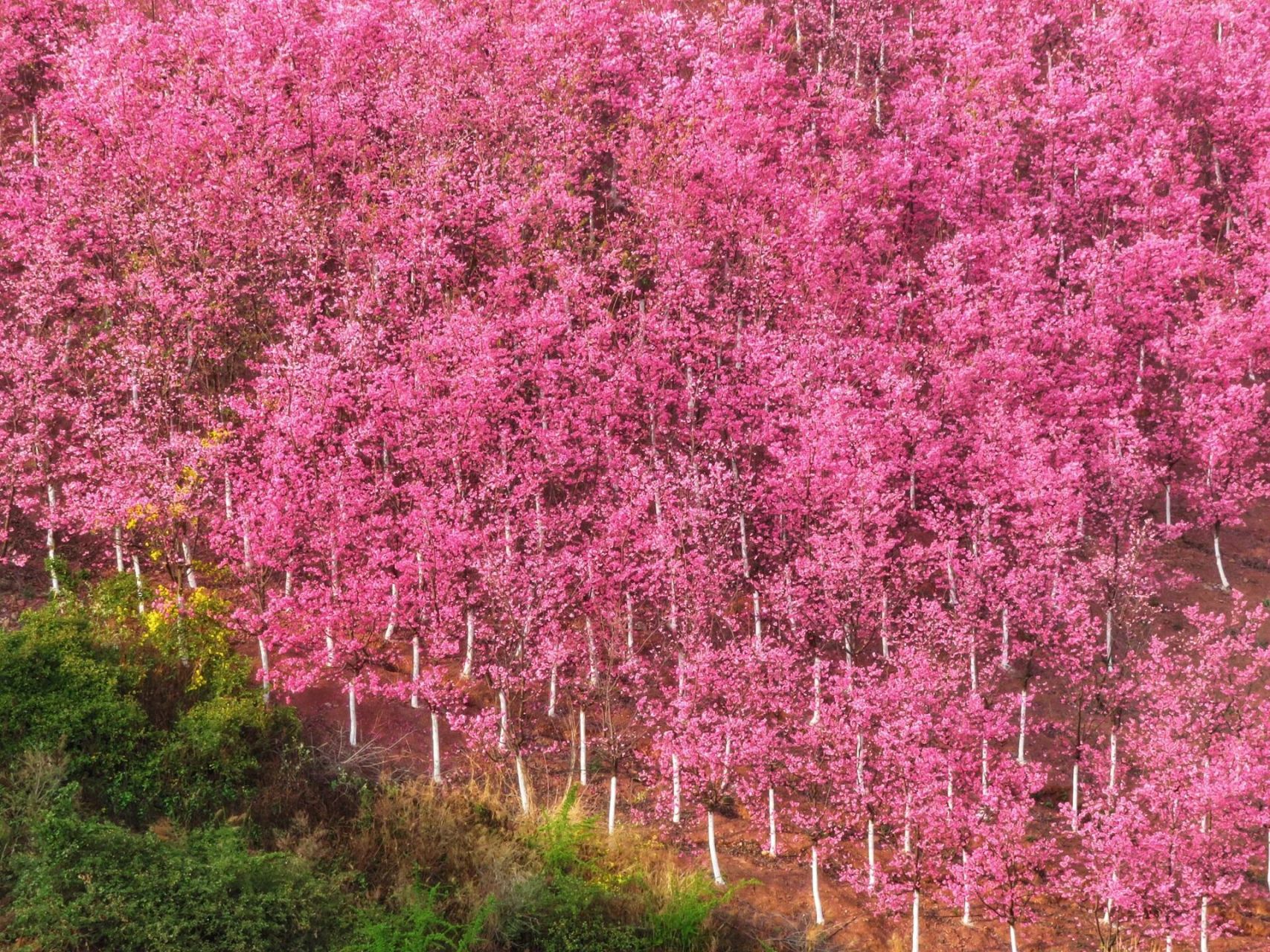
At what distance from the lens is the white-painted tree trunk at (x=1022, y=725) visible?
35.8 metres

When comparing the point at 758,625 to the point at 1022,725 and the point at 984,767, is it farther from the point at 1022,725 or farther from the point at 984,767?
the point at 1022,725

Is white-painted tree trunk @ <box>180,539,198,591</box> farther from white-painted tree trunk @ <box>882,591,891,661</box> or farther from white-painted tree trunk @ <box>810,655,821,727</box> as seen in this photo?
white-painted tree trunk @ <box>882,591,891,661</box>

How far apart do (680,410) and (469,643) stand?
14076mm

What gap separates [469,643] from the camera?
1366 inches

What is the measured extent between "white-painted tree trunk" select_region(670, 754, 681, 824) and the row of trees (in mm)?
191

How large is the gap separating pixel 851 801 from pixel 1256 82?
5588 centimetres

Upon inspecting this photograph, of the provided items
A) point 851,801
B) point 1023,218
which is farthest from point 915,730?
point 1023,218

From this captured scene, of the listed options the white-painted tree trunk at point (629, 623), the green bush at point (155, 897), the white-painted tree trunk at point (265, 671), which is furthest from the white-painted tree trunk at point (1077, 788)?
the white-painted tree trunk at point (265, 671)

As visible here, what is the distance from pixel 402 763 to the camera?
31.0m

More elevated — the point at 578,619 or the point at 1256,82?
the point at 1256,82

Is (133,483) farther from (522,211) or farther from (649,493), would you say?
(522,211)

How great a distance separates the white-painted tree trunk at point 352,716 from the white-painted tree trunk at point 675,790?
9639 mm

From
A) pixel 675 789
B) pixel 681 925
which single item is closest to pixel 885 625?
pixel 675 789

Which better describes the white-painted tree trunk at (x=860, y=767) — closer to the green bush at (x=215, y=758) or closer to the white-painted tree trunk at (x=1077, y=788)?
the white-painted tree trunk at (x=1077, y=788)
